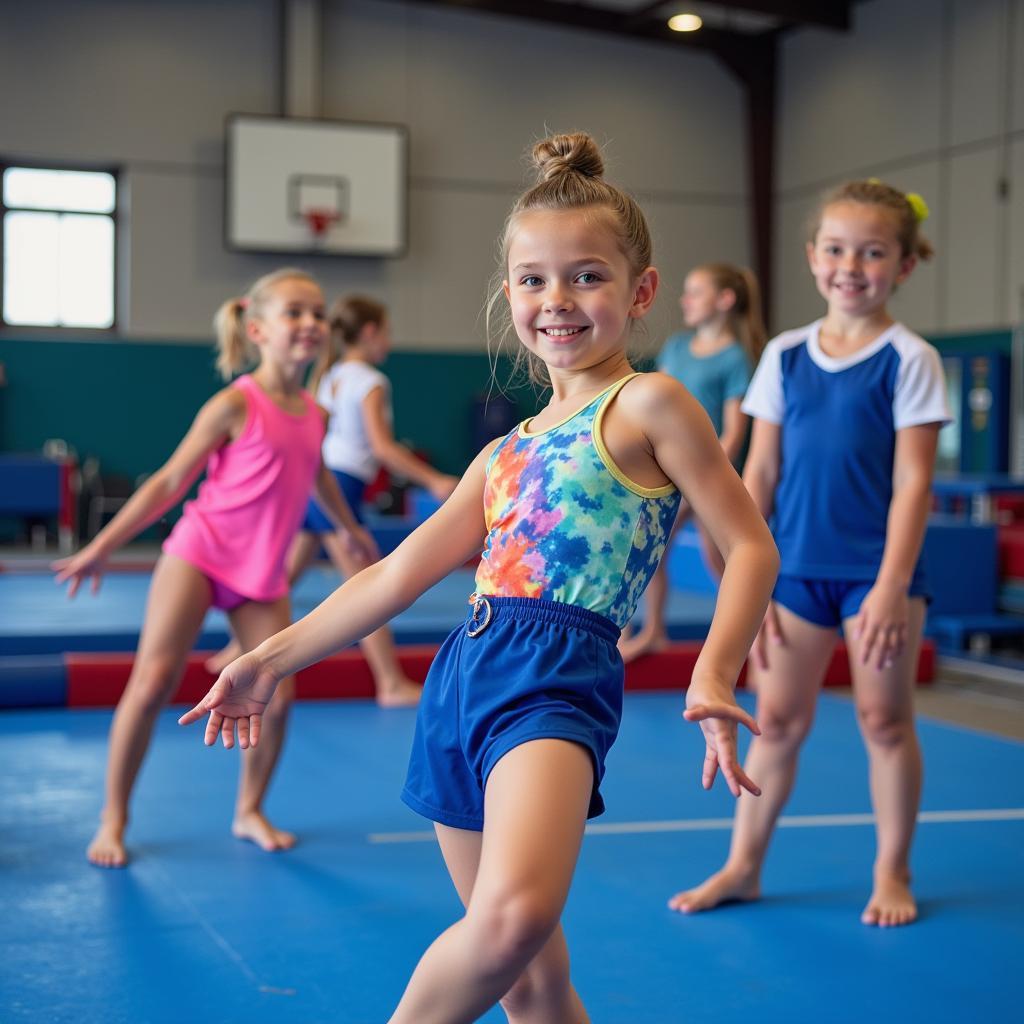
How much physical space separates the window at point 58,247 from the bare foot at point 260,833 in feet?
29.1

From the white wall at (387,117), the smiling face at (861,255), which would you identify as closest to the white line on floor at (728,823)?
the smiling face at (861,255)

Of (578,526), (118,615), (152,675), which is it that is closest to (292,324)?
(152,675)

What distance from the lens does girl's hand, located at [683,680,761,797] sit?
1.24 m

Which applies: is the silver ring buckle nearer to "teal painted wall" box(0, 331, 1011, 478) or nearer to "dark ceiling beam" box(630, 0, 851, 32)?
"teal painted wall" box(0, 331, 1011, 478)

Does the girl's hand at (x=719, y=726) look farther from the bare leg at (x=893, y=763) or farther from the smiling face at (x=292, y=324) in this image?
the smiling face at (x=292, y=324)

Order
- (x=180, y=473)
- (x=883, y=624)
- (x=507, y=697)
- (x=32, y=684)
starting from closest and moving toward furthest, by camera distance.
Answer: (x=507, y=697)
(x=883, y=624)
(x=180, y=473)
(x=32, y=684)

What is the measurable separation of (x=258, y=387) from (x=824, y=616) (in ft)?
4.35

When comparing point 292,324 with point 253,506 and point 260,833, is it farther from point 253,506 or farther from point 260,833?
point 260,833

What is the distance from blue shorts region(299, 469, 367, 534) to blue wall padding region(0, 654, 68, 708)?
919 mm

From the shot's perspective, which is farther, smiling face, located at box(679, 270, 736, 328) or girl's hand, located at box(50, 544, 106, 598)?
smiling face, located at box(679, 270, 736, 328)

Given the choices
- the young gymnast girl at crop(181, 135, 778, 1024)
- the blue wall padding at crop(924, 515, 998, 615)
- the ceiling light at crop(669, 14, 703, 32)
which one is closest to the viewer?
the young gymnast girl at crop(181, 135, 778, 1024)

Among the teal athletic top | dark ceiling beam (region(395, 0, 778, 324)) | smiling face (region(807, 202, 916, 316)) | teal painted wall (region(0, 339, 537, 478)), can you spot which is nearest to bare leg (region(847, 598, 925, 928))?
smiling face (region(807, 202, 916, 316))

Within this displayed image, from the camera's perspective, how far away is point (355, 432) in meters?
4.69

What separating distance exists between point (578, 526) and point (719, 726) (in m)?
0.31
